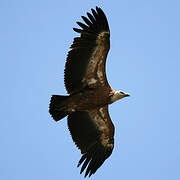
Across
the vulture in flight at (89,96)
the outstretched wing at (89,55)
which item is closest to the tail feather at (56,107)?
the vulture in flight at (89,96)

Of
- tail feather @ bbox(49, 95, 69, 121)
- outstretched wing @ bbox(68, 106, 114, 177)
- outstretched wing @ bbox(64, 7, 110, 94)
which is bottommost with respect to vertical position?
outstretched wing @ bbox(68, 106, 114, 177)

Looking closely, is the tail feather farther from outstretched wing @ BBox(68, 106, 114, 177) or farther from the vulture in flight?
outstretched wing @ BBox(68, 106, 114, 177)

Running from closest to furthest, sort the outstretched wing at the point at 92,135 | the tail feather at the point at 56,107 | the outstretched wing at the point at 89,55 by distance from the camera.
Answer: the outstretched wing at the point at 89,55
the tail feather at the point at 56,107
the outstretched wing at the point at 92,135

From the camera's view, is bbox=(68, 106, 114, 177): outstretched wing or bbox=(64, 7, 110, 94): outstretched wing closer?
bbox=(64, 7, 110, 94): outstretched wing

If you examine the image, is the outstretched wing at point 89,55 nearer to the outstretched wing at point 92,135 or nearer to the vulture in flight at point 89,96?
the vulture in flight at point 89,96

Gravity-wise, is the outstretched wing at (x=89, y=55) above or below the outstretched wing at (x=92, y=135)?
above

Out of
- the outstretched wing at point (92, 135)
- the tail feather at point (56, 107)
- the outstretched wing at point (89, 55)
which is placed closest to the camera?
the outstretched wing at point (89, 55)

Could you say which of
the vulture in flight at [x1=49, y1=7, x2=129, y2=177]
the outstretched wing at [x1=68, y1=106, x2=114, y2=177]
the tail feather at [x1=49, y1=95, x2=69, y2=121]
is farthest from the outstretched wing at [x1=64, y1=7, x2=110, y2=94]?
the outstretched wing at [x1=68, y1=106, x2=114, y2=177]

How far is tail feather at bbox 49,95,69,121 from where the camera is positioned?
15.1 m

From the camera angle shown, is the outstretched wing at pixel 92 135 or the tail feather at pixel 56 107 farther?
the outstretched wing at pixel 92 135

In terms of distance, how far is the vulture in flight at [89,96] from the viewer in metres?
14.8

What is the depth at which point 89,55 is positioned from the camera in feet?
49.7

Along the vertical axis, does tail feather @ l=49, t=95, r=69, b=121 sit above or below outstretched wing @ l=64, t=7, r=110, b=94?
below

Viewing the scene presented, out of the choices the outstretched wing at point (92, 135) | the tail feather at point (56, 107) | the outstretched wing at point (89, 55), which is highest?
the outstretched wing at point (89, 55)
